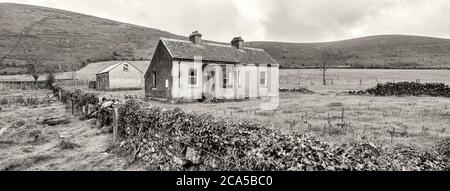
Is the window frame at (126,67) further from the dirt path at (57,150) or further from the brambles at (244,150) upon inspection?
the brambles at (244,150)

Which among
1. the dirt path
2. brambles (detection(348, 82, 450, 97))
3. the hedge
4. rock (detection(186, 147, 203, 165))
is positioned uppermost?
brambles (detection(348, 82, 450, 97))

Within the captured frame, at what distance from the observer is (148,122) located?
8961mm

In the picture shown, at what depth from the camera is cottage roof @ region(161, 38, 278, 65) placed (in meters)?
24.3

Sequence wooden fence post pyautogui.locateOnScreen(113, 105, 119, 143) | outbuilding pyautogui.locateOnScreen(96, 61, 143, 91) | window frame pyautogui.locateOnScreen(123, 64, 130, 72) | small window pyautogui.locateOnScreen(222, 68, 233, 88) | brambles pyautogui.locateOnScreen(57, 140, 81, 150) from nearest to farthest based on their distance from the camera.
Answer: brambles pyautogui.locateOnScreen(57, 140, 81, 150), wooden fence post pyautogui.locateOnScreen(113, 105, 119, 143), small window pyautogui.locateOnScreen(222, 68, 233, 88), outbuilding pyautogui.locateOnScreen(96, 61, 143, 91), window frame pyautogui.locateOnScreen(123, 64, 130, 72)

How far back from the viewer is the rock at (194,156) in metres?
6.56

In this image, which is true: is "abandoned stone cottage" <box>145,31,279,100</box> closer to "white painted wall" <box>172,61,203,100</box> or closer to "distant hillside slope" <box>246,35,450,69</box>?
"white painted wall" <box>172,61,203,100</box>

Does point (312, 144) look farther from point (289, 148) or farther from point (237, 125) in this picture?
point (237, 125)

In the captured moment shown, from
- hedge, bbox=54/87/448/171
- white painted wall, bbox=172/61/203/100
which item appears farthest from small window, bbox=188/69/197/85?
hedge, bbox=54/87/448/171

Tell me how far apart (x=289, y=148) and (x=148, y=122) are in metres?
5.28

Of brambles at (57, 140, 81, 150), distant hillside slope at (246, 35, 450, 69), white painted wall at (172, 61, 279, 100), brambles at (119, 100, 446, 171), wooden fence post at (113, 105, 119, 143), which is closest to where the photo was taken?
brambles at (119, 100, 446, 171)

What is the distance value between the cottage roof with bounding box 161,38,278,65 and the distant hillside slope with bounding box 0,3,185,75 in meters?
52.8

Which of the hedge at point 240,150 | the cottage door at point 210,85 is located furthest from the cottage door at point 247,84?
the hedge at point 240,150

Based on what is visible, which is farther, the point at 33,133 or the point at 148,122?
the point at 33,133
